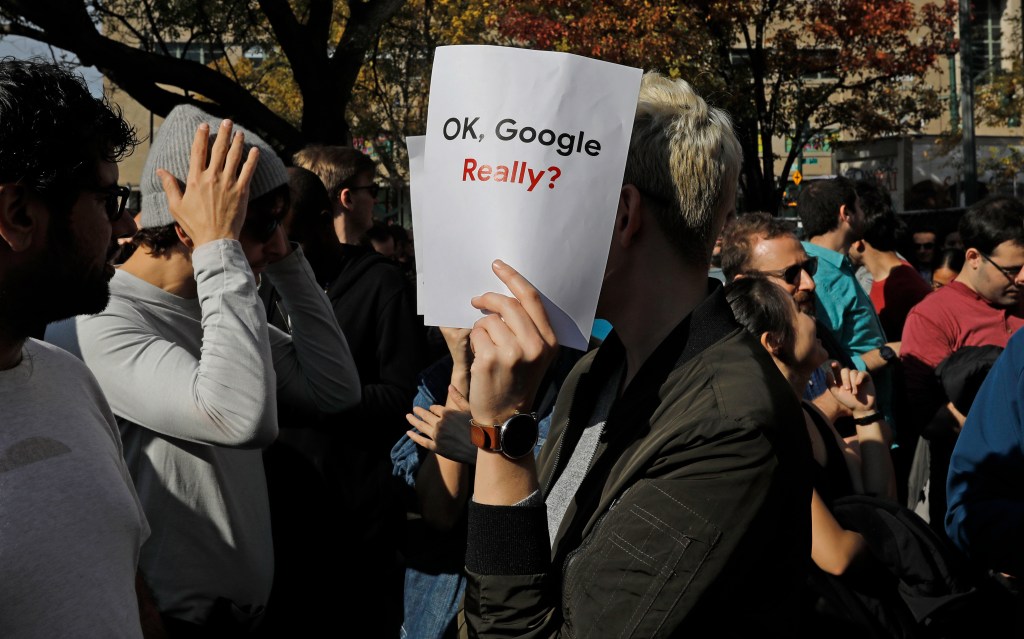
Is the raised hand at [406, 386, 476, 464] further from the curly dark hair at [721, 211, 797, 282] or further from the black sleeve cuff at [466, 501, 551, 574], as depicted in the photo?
the curly dark hair at [721, 211, 797, 282]

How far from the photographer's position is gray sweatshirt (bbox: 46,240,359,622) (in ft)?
7.93

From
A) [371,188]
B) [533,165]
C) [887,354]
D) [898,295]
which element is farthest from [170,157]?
[898,295]

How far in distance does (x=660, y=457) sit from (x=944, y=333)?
4.25 meters

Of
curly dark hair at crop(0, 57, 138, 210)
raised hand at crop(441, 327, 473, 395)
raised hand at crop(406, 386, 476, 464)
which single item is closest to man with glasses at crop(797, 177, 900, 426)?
raised hand at crop(441, 327, 473, 395)

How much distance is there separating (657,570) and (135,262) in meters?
1.72

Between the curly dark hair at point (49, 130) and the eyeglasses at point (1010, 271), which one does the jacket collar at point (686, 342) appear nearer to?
the curly dark hair at point (49, 130)

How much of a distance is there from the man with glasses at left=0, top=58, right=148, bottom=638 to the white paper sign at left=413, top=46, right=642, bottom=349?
0.69m

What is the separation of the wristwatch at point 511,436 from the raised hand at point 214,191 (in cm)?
107

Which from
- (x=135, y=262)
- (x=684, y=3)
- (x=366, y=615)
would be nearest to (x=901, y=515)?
(x=366, y=615)

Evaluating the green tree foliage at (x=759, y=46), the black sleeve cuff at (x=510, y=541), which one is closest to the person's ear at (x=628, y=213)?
the black sleeve cuff at (x=510, y=541)

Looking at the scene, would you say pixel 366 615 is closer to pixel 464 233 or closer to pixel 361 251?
pixel 361 251

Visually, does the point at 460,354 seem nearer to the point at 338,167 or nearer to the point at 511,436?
the point at 511,436

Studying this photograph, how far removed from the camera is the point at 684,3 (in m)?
15.9

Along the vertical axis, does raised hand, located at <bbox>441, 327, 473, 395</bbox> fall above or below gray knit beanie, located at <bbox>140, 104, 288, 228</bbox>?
below
